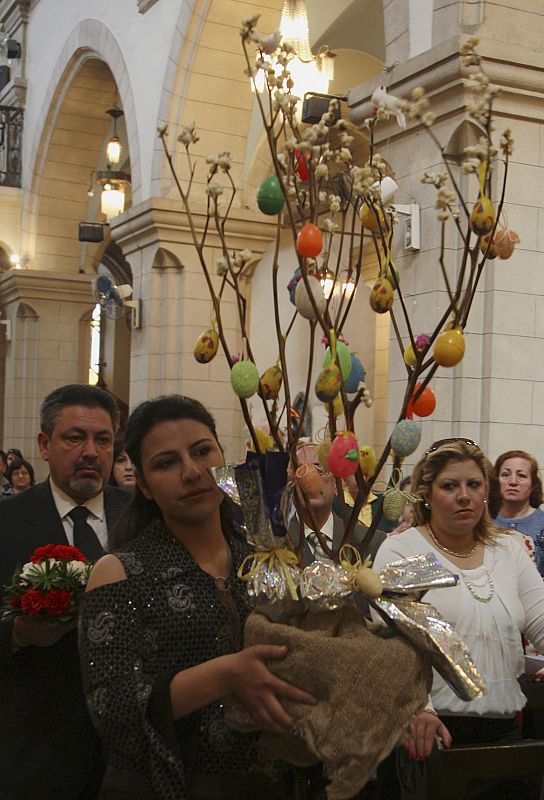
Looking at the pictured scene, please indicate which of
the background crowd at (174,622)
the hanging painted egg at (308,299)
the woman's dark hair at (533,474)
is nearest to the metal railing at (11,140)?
the woman's dark hair at (533,474)

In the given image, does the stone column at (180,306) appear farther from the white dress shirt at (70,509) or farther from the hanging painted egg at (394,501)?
the hanging painted egg at (394,501)

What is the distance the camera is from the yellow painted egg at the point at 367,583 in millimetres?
1524

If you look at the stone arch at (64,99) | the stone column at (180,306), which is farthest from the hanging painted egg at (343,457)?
the stone arch at (64,99)

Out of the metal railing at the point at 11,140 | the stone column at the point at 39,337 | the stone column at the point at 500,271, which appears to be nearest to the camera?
the stone column at the point at 500,271

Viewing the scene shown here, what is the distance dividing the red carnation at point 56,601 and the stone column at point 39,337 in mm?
12607

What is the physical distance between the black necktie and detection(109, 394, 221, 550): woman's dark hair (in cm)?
76

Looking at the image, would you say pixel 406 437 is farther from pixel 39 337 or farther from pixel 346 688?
pixel 39 337

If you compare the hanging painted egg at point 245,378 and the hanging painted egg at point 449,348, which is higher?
the hanging painted egg at point 449,348

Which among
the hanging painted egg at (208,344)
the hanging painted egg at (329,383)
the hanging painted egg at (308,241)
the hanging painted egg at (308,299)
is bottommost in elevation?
the hanging painted egg at (329,383)

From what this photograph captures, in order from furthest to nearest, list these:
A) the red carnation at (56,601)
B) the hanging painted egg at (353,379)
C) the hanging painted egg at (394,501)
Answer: the red carnation at (56,601) < the hanging painted egg at (394,501) < the hanging painted egg at (353,379)

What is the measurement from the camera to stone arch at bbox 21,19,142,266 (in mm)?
11016

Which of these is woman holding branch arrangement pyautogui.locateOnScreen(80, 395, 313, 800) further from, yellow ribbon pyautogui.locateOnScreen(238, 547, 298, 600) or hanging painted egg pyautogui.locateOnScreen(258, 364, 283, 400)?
hanging painted egg pyautogui.locateOnScreen(258, 364, 283, 400)

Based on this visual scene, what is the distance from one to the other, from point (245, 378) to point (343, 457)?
194mm

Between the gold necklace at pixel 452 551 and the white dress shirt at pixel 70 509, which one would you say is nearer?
the white dress shirt at pixel 70 509
